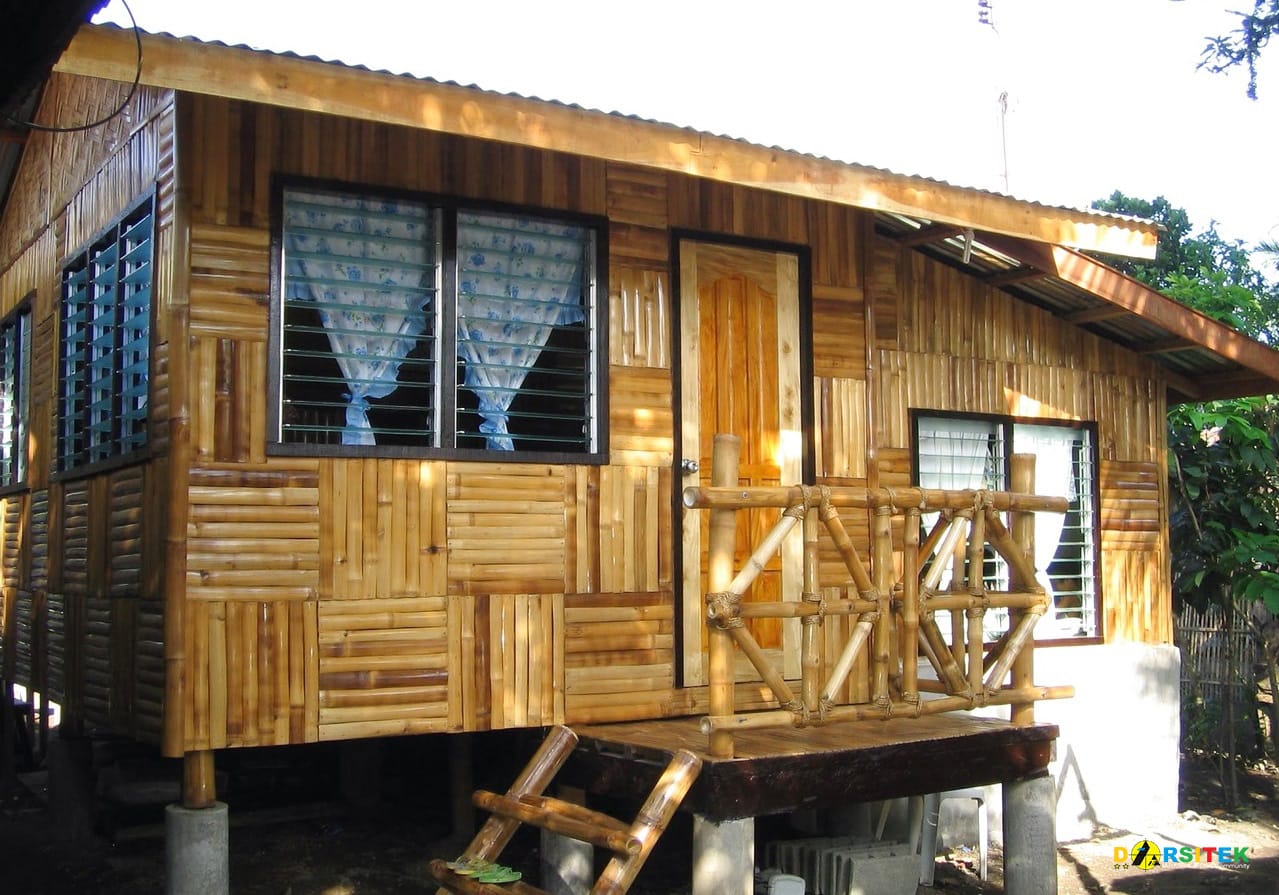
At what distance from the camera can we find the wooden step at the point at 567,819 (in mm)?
5508

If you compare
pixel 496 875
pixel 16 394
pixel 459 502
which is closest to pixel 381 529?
pixel 459 502

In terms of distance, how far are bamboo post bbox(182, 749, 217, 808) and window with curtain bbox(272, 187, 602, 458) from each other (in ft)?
4.71

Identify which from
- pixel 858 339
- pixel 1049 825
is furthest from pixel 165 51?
pixel 1049 825

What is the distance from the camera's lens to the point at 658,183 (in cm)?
743

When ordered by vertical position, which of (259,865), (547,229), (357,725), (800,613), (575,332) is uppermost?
(547,229)

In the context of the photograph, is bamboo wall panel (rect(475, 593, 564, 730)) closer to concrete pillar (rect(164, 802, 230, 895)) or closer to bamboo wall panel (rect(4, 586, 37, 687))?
concrete pillar (rect(164, 802, 230, 895))

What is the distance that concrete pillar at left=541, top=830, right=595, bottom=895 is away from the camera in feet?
20.9

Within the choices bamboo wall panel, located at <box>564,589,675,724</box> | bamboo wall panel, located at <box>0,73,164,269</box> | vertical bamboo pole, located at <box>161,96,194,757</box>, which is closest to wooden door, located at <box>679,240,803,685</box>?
bamboo wall panel, located at <box>564,589,675,724</box>

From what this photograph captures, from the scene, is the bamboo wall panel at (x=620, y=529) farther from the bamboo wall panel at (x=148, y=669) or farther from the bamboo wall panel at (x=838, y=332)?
the bamboo wall panel at (x=148, y=669)

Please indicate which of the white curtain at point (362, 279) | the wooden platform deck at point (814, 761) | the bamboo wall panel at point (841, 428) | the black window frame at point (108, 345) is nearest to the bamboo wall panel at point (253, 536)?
the white curtain at point (362, 279)

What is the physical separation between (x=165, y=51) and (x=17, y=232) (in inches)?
236

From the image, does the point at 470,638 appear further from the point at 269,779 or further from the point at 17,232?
the point at 17,232

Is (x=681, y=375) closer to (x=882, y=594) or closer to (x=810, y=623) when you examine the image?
(x=882, y=594)

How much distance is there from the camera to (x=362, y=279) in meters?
6.52
